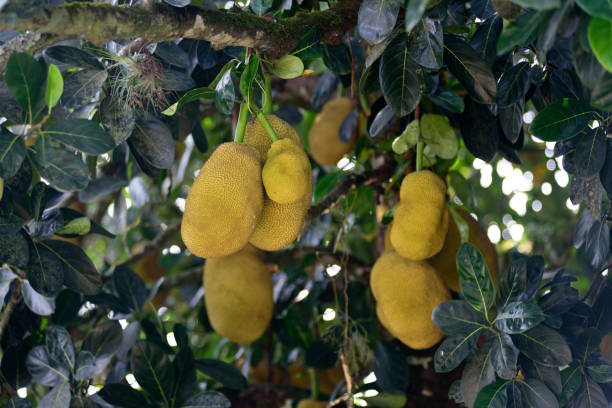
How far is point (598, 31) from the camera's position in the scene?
0.76 m

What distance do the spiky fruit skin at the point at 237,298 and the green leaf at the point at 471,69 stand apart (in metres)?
0.89

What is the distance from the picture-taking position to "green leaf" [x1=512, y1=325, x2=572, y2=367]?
119cm

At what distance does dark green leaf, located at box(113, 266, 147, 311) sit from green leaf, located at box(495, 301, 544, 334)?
99cm

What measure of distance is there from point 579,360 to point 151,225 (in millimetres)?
1857

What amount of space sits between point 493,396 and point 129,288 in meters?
1.02

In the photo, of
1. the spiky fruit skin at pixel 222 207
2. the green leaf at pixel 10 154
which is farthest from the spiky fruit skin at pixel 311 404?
the green leaf at pixel 10 154

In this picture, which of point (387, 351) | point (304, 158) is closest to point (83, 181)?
point (304, 158)

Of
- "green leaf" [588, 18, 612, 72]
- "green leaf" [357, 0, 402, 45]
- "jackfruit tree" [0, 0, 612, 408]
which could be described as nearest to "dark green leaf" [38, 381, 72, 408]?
"jackfruit tree" [0, 0, 612, 408]

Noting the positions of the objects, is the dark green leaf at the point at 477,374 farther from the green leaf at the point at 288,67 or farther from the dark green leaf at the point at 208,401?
the green leaf at the point at 288,67

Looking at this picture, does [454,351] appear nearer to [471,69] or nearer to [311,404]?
[471,69]

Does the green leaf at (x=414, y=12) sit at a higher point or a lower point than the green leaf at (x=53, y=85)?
higher

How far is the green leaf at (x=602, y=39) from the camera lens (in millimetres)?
752

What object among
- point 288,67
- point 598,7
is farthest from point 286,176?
point 598,7

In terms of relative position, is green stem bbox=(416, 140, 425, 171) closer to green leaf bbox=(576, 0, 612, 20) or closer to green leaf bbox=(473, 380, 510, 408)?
green leaf bbox=(473, 380, 510, 408)
